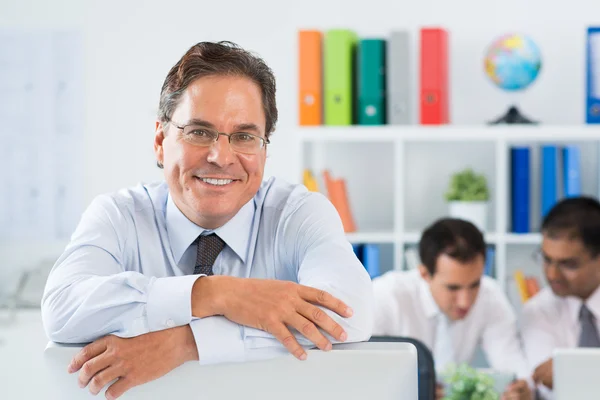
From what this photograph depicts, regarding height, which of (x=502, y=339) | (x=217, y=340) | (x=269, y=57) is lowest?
(x=502, y=339)

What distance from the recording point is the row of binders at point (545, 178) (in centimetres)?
352

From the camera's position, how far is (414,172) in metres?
3.85

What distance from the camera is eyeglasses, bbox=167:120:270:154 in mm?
1462

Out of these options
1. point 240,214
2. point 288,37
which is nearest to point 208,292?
point 240,214

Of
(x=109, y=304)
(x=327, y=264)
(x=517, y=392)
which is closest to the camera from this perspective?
→ (x=109, y=304)

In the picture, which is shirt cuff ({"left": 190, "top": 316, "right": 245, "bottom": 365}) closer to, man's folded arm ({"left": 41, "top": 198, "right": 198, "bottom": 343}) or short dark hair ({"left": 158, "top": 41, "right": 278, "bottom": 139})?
man's folded arm ({"left": 41, "top": 198, "right": 198, "bottom": 343})

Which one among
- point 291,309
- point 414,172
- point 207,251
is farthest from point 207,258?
point 414,172

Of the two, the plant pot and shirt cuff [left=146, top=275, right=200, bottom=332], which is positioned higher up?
shirt cuff [left=146, top=275, right=200, bottom=332]

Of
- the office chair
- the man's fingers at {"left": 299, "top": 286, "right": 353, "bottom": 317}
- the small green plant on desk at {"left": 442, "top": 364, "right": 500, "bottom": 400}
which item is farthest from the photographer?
the small green plant on desk at {"left": 442, "top": 364, "right": 500, "bottom": 400}

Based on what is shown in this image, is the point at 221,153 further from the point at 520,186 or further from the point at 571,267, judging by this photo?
the point at 520,186

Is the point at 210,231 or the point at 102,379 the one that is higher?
the point at 210,231

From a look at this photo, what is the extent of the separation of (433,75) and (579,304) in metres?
1.14

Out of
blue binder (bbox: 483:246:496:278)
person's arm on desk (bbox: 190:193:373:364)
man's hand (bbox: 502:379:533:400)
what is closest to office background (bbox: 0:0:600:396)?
blue binder (bbox: 483:246:496:278)

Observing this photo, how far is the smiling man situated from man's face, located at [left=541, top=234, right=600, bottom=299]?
1.69 metres
